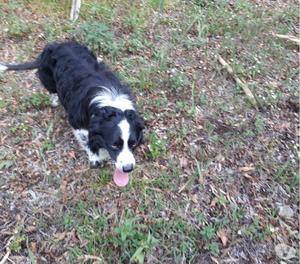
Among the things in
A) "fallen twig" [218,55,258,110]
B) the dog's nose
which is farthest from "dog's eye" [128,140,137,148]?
"fallen twig" [218,55,258,110]

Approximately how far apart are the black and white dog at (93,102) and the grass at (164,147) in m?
0.24

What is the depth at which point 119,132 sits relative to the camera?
3340 millimetres

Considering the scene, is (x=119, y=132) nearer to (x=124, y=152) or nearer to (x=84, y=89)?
(x=124, y=152)

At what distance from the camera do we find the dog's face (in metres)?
3.35

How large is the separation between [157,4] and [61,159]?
3.03m

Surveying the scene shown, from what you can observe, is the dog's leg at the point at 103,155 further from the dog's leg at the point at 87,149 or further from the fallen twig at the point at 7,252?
the fallen twig at the point at 7,252

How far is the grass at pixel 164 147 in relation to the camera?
351cm

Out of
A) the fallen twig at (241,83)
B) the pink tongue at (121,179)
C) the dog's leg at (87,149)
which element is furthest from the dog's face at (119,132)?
the fallen twig at (241,83)

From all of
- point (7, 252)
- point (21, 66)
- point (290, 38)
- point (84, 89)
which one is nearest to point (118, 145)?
point (84, 89)

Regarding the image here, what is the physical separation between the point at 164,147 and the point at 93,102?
859mm

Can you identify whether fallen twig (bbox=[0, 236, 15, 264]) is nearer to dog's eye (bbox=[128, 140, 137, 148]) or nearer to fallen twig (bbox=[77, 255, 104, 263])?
fallen twig (bbox=[77, 255, 104, 263])

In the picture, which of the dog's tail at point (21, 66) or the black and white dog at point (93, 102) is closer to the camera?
the black and white dog at point (93, 102)

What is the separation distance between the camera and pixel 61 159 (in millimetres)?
3961

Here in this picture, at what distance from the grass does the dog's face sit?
50 cm
